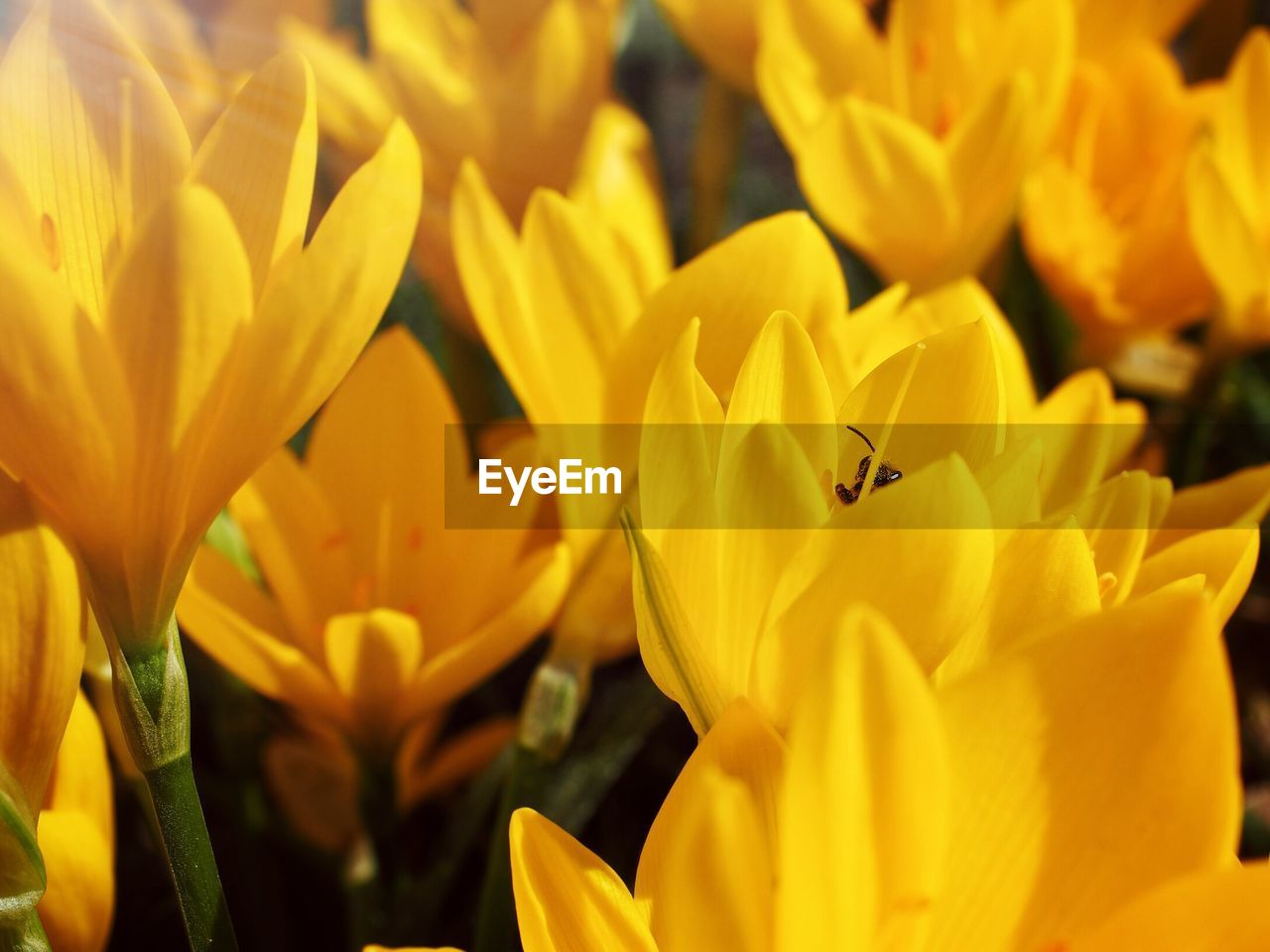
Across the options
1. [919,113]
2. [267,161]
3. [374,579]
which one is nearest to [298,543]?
[374,579]

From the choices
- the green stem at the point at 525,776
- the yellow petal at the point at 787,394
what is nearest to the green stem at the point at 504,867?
the green stem at the point at 525,776

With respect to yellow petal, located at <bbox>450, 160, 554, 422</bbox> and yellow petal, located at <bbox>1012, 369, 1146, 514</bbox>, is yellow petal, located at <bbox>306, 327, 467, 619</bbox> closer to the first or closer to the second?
yellow petal, located at <bbox>450, 160, 554, 422</bbox>

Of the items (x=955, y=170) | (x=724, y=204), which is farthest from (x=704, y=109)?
(x=955, y=170)

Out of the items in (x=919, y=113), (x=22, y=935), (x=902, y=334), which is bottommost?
(x=22, y=935)

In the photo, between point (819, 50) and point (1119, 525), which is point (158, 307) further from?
point (819, 50)

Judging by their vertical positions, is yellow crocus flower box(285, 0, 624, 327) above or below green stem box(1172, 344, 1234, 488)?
above

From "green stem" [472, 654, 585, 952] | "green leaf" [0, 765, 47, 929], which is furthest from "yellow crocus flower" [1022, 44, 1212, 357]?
"green leaf" [0, 765, 47, 929]

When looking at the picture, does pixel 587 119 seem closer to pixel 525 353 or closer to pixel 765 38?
pixel 765 38

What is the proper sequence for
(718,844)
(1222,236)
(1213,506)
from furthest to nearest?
(1222,236), (1213,506), (718,844)
